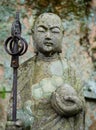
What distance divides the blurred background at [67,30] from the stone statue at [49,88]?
8.24ft

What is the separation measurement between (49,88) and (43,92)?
0.19ft

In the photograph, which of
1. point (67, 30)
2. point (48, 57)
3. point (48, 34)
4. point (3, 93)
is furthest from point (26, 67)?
point (67, 30)

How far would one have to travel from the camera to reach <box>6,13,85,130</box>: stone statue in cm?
679

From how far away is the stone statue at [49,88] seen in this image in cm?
679

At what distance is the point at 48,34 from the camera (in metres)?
6.93

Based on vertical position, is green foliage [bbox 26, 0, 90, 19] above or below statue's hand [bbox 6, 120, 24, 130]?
above

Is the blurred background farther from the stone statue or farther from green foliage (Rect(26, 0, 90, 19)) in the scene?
the stone statue

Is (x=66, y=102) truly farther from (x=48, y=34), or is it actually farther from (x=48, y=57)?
(x=48, y=34)

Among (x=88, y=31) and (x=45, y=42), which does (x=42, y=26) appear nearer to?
(x=45, y=42)

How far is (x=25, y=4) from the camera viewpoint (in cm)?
991

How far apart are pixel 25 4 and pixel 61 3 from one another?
1.37 feet

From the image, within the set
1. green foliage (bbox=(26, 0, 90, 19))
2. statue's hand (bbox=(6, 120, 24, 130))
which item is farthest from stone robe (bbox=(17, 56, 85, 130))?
green foliage (bbox=(26, 0, 90, 19))

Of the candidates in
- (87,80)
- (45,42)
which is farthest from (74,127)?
(87,80)

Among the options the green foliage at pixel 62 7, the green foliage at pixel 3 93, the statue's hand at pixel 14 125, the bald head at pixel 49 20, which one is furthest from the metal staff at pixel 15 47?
the green foliage at pixel 62 7
